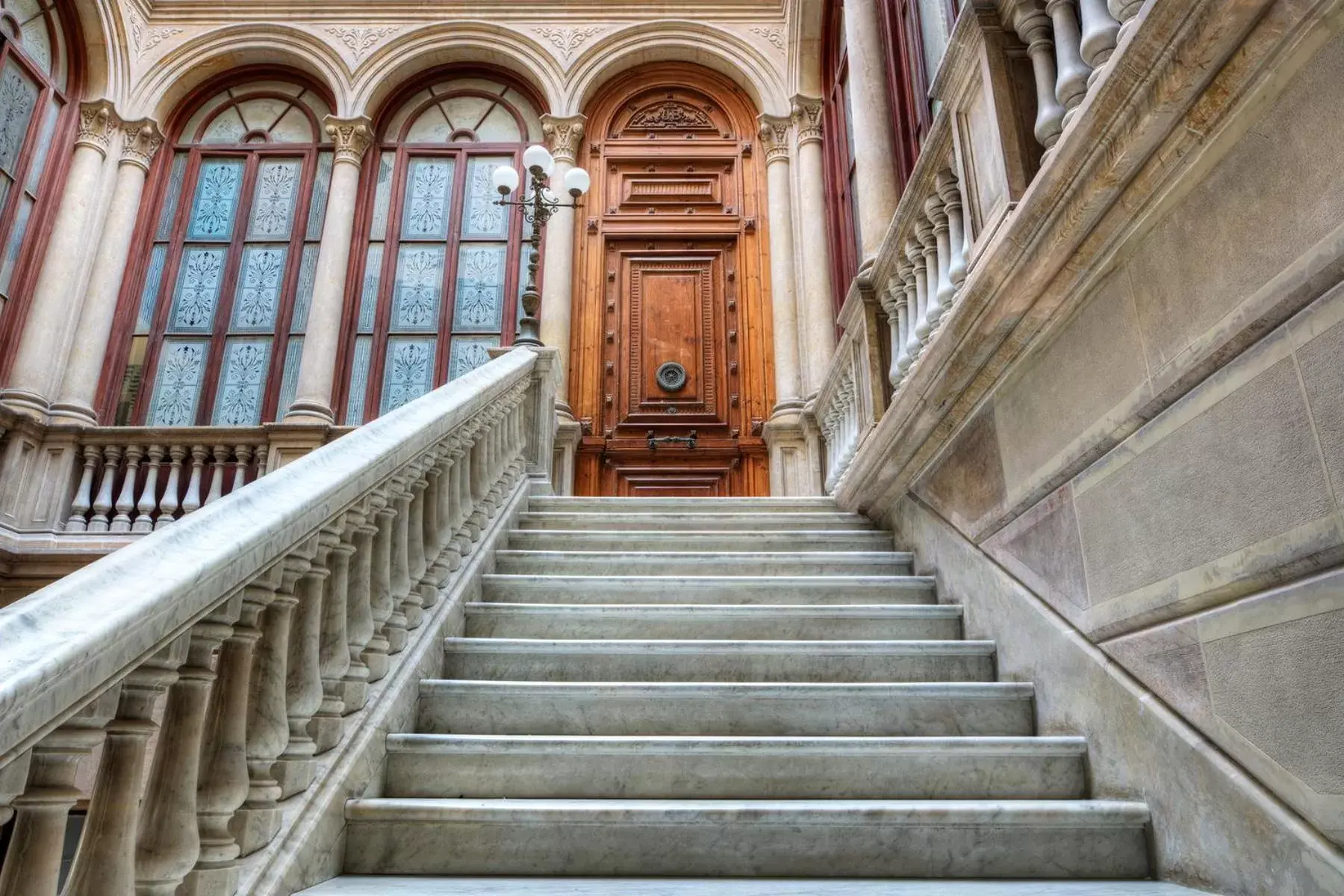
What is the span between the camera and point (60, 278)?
6543mm

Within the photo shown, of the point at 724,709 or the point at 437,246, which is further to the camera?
the point at 437,246

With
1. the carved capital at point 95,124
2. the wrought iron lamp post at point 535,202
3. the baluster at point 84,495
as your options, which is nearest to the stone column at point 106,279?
the carved capital at point 95,124

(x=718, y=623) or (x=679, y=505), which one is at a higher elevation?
(x=679, y=505)

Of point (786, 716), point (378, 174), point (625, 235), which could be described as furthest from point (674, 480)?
point (786, 716)

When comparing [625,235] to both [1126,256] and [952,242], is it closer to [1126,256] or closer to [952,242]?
[952,242]

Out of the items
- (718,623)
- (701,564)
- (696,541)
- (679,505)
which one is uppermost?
(679,505)

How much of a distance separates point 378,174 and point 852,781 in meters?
6.95

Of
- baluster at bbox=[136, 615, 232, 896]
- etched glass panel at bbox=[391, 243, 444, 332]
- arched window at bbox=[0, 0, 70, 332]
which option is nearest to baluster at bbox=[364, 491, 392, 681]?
baluster at bbox=[136, 615, 232, 896]

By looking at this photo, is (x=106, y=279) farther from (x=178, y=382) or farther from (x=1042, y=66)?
(x=1042, y=66)

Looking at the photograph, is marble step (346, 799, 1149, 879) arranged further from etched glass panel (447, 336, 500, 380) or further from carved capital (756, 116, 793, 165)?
carved capital (756, 116, 793, 165)

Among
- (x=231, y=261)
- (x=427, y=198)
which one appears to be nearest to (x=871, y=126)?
(x=427, y=198)

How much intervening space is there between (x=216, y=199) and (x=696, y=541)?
5973 mm

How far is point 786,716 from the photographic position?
7.35 feet

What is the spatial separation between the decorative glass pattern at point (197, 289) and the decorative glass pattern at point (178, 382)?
172mm
